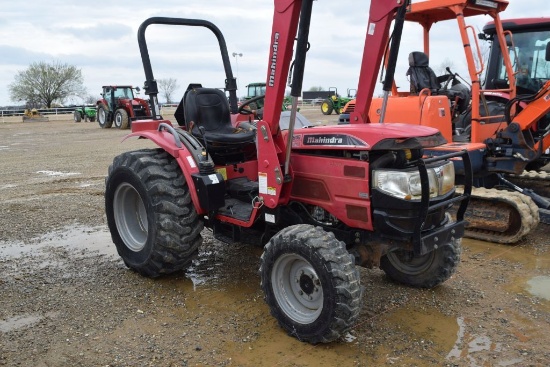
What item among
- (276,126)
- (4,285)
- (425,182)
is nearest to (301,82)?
(276,126)

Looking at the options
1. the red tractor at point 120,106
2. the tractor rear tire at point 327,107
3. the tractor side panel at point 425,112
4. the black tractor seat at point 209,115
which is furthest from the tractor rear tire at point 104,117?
the black tractor seat at point 209,115

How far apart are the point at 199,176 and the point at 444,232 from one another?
1979 mm

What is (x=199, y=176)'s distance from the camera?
14.3ft

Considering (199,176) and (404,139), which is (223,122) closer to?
(199,176)

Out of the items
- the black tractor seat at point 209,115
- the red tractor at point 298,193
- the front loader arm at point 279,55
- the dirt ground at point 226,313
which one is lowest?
the dirt ground at point 226,313

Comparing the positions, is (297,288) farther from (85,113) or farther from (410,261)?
(85,113)

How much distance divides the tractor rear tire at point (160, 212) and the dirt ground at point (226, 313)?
0.74 feet

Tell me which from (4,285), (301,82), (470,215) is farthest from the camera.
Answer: (470,215)

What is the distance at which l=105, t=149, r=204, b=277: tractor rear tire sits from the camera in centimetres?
449

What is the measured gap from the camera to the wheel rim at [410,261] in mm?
4496

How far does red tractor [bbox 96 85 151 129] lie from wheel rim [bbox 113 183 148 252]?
20164 mm

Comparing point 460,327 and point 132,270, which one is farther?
point 132,270

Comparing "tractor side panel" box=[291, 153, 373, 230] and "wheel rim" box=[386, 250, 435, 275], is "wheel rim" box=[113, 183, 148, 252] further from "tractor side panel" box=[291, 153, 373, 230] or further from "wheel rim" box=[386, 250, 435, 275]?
"wheel rim" box=[386, 250, 435, 275]

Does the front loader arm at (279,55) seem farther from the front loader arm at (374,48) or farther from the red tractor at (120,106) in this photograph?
the red tractor at (120,106)
